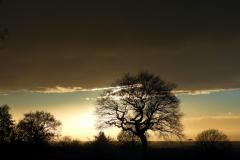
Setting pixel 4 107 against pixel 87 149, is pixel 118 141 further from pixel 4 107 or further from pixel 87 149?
pixel 4 107

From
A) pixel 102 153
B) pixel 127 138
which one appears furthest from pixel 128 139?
pixel 102 153

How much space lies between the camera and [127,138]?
6838 cm

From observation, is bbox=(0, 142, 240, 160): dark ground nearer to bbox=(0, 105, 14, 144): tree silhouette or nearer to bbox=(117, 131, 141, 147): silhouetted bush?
bbox=(117, 131, 141, 147): silhouetted bush

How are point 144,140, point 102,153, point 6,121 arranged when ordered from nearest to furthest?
point 102,153
point 144,140
point 6,121


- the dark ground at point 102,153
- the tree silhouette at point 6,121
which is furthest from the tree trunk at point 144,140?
the tree silhouette at point 6,121

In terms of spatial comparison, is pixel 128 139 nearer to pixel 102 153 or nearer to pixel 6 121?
pixel 102 153

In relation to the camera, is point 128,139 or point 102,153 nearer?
point 102,153

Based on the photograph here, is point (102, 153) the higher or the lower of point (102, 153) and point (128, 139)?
the lower

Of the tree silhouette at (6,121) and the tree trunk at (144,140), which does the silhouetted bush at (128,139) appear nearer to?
the tree trunk at (144,140)

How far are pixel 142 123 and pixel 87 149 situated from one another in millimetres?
8459

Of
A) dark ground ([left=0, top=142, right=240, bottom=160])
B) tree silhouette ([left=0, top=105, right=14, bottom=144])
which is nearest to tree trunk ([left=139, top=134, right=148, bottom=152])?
dark ground ([left=0, top=142, right=240, bottom=160])

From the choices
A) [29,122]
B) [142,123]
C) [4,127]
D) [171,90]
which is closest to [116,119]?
[142,123]

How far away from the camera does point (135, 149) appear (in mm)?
62344

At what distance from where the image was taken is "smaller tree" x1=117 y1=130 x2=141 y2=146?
211 feet
